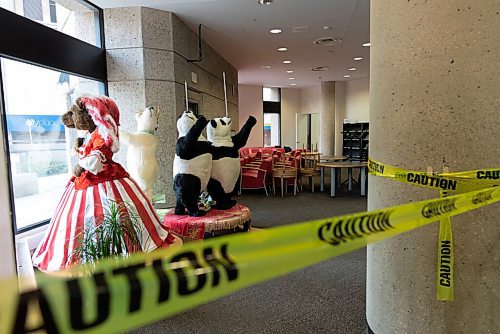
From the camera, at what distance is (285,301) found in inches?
115

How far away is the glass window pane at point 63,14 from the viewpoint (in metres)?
3.49

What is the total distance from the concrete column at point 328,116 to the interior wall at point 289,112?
7.80ft

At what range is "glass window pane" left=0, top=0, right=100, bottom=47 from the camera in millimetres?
3490

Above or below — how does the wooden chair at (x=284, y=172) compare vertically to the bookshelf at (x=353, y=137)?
below

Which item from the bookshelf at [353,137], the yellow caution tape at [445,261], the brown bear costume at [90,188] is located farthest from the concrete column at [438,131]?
the bookshelf at [353,137]

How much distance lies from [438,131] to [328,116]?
1241cm

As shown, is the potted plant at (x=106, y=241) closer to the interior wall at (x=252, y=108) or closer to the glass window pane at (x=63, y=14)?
the glass window pane at (x=63, y=14)

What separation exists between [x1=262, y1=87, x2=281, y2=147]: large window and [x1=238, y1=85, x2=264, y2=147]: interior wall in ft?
2.11

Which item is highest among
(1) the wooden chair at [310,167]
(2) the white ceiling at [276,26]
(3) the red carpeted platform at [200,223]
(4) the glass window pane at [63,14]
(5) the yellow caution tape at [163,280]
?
(2) the white ceiling at [276,26]

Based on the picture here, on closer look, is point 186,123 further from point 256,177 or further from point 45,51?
point 256,177

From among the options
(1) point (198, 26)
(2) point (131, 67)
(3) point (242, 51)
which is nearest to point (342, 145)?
(3) point (242, 51)

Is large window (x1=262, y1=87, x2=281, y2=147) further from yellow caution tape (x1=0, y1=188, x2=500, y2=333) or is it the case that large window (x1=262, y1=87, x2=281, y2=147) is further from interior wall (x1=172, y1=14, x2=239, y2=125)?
yellow caution tape (x1=0, y1=188, x2=500, y2=333)

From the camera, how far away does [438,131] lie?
183 centimetres

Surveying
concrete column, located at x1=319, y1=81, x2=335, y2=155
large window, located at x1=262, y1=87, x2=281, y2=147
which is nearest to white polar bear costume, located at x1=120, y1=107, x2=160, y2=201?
concrete column, located at x1=319, y1=81, x2=335, y2=155
